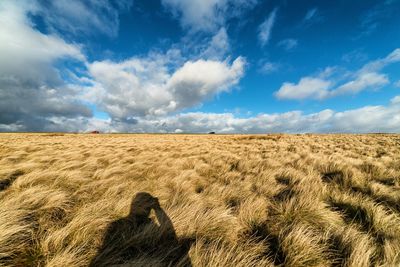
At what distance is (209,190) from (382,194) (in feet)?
11.8

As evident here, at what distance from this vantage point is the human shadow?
2.00m

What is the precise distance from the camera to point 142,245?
7.70ft

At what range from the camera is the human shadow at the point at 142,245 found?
1999 millimetres

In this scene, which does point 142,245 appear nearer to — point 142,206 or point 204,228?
point 204,228

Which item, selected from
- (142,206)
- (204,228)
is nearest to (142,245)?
(204,228)

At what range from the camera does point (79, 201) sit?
3.72m

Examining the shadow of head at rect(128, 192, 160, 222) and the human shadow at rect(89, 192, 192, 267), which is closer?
the human shadow at rect(89, 192, 192, 267)

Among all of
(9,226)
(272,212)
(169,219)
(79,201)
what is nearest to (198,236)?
(169,219)

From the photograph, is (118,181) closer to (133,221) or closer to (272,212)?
(133,221)

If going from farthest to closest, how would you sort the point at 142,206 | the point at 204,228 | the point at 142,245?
the point at 142,206, the point at 204,228, the point at 142,245

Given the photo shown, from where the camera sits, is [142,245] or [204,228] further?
[204,228]

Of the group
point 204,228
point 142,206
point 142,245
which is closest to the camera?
point 142,245

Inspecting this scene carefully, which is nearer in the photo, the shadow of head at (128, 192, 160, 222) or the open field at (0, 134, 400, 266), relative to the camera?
the open field at (0, 134, 400, 266)

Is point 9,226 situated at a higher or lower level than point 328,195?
higher
